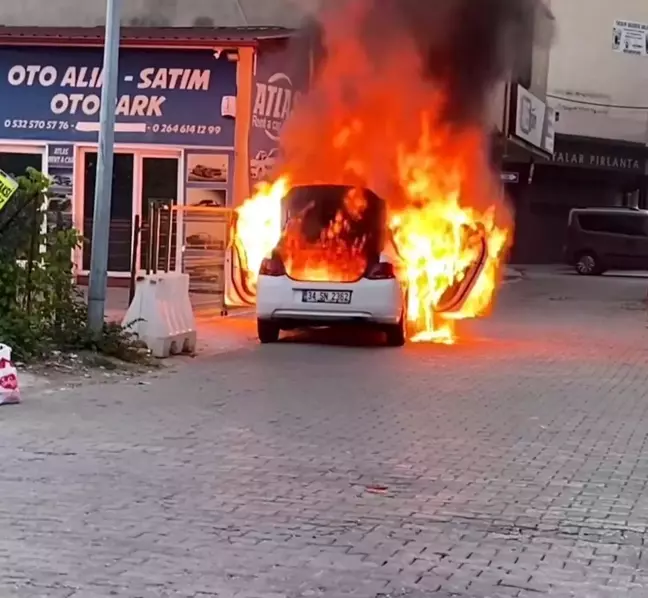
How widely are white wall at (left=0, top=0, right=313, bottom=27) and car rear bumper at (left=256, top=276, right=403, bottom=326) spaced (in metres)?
7.27

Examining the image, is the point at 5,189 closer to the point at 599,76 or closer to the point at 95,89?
the point at 95,89

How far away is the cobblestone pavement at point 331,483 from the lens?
17.1ft

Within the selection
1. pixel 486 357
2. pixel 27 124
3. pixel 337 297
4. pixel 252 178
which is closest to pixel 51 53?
pixel 27 124

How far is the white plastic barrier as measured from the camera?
12086mm

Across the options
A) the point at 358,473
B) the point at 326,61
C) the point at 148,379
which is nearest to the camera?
the point at 358,473

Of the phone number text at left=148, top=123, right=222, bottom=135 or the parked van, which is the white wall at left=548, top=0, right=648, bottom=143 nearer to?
the parked van

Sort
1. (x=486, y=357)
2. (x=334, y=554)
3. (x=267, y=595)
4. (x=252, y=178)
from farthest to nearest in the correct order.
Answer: (x=252, y=178) → (x=486, y=357) → (x=334, y=554) → (x=267, y=595)

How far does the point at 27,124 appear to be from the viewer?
20.2 metres

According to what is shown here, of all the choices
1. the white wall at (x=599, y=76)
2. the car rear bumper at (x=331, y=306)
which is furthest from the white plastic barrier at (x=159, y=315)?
the white wall at (x=599, y=76)

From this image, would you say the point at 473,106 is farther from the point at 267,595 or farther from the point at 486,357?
the point at 267,595

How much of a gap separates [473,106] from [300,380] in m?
8.48

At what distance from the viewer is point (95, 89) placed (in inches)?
784

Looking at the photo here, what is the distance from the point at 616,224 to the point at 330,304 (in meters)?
21.7

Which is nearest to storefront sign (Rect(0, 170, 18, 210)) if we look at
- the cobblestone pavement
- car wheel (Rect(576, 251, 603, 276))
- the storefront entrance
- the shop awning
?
the cobblestone pavement
